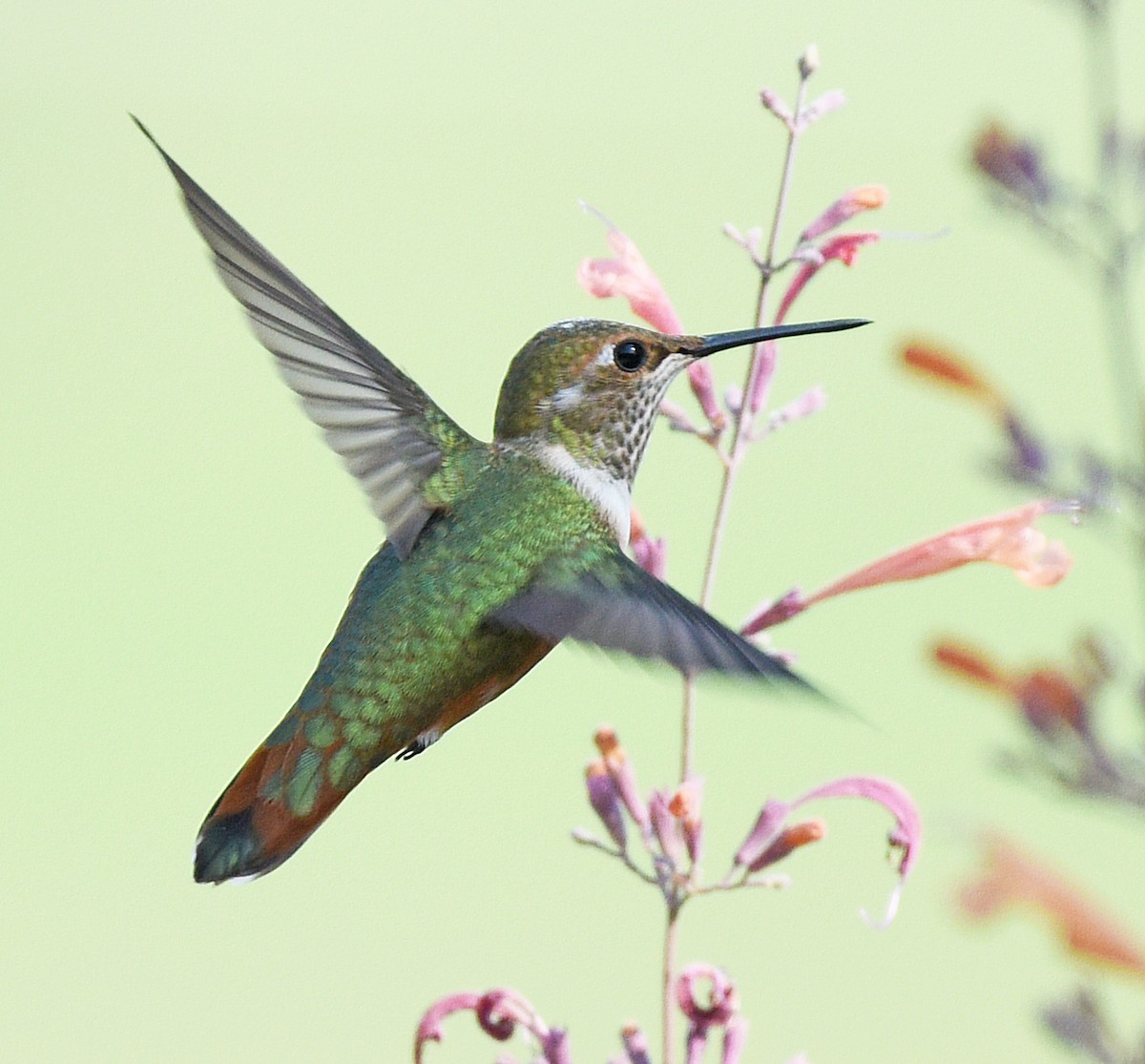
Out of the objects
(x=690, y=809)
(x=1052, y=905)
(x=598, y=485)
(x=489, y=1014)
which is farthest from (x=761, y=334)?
(x=489, y=1014)

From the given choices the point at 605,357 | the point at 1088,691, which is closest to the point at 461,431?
the point at 605,357

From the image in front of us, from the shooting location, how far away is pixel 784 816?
2.41 metres

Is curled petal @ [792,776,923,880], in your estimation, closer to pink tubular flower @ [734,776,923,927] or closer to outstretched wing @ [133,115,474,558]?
pink tubular flower @ [734,776,923,927]

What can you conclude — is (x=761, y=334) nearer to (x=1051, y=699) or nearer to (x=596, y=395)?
(x=596, y=395)

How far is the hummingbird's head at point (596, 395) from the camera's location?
7.84 ft

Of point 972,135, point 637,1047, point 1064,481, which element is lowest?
point 637,1047

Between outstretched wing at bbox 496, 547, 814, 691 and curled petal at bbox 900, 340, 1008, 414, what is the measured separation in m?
0.44

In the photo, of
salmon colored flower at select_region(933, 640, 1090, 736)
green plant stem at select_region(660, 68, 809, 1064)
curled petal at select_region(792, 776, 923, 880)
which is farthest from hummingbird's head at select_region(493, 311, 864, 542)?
salmon colored flower at select_region(933, 640, 1090, 736)

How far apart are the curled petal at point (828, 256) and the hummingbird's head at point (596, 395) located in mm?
177

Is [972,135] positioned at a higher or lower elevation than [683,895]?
higher

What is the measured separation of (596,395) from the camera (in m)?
2.42

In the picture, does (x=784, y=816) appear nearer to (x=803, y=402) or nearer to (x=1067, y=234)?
(x=803, y=402)

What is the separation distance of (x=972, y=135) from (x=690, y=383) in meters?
0.58

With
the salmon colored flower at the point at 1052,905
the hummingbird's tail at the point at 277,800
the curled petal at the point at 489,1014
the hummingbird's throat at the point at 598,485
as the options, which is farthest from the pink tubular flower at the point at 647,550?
the salmon colored flower at the point at 1052,905
